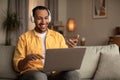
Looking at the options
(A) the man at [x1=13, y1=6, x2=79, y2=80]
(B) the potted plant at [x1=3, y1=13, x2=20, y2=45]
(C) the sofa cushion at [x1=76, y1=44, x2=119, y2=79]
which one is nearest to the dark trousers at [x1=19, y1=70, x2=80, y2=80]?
(A) the man at [x1=13, y1=6, x2=79, y2=80]

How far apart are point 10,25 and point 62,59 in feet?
13.4

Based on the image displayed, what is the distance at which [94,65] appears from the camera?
2684 mm

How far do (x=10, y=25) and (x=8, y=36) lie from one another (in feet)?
0.82

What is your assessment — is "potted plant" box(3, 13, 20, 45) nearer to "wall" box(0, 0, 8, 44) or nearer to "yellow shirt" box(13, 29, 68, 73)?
"wall" box(0, 0, 8, 44)

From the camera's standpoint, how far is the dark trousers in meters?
1.94

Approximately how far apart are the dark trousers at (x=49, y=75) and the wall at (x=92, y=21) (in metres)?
4.47

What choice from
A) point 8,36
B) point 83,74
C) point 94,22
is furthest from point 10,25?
point 83,74

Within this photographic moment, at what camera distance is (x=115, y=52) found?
9.03 feet

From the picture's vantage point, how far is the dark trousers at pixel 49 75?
1.94 m

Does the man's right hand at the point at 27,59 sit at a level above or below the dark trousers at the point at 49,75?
above

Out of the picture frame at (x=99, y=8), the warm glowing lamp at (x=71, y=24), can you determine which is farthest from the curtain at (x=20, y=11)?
the picture frame at (x=99, y=8)

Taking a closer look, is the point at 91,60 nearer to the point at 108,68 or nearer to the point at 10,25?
the point at 108,68

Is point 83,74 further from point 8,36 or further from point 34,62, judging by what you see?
point 8,36

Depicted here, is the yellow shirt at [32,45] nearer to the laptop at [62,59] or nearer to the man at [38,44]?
the man at [38,44]
